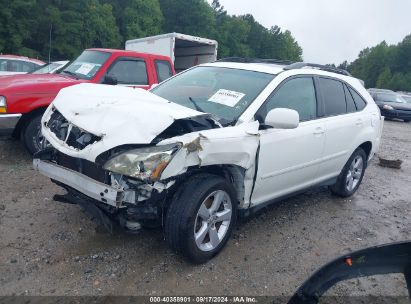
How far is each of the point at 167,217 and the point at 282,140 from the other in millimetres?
1355

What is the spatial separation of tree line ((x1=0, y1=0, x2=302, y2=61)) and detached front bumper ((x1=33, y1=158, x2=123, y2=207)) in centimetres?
1298

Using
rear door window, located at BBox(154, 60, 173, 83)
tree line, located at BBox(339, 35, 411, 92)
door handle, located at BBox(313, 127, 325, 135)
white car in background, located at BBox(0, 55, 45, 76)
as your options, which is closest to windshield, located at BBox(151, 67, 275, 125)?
door handle, located at BBox(313, 127, 325, 135)

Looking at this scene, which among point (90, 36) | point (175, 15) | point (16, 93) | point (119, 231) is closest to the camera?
point (119, 231)

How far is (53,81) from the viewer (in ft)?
17.4

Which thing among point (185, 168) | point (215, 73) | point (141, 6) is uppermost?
point (141, 6)

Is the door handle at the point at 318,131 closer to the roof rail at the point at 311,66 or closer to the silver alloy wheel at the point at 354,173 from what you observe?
the roof rail at the point at 311,66

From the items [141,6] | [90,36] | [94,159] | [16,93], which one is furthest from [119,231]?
[141,6]

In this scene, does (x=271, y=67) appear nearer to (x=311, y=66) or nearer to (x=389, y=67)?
(x=311, y=66)

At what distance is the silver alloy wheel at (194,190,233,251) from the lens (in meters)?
3.04

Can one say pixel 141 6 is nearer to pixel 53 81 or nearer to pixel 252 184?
pixel 53 81

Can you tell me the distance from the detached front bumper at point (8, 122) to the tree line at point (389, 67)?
Result: 219 ft

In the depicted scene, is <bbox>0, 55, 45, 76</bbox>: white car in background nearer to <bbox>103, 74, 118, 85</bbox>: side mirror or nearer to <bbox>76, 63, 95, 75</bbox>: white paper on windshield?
<bbox>76, 63, 95, 75</bbox>: white paper on windshield

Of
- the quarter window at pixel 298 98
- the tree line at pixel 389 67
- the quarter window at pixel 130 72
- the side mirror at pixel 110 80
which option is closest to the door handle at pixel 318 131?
the quarter window at pixel 298 98

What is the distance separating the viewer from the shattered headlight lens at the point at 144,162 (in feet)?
8.43
